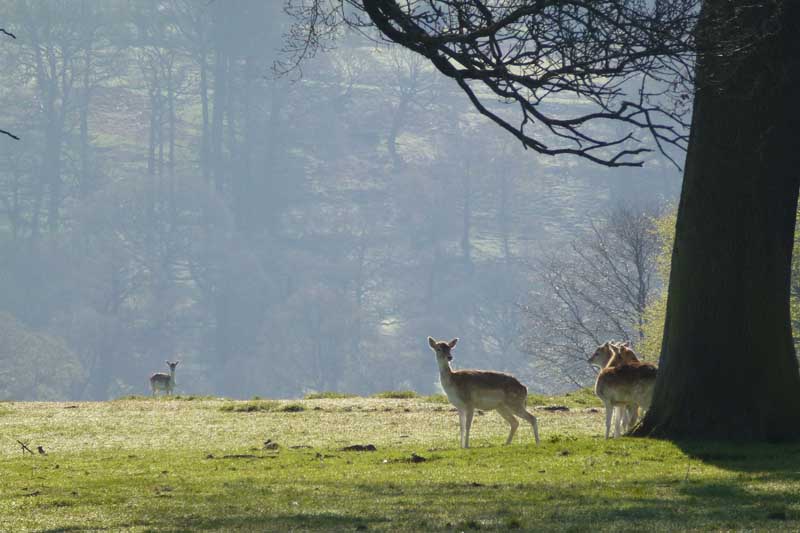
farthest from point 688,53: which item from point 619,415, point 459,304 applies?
point 459,304

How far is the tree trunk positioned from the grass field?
30.5 inches

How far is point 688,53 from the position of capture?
14.8 m

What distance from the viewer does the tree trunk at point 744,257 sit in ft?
56.9

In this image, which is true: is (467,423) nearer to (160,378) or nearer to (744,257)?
(744,257)

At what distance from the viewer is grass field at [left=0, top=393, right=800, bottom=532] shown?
11766mm

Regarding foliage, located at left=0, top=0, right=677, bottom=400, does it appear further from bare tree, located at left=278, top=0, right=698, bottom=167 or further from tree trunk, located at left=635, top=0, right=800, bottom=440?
bare tree, located at left=278, top=0, right=698, bottom=167

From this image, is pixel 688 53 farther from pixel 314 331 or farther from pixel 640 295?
pixel 314 331

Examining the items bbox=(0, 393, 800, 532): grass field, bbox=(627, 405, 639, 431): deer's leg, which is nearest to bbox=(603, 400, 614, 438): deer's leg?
bbox=(627, 405, 639, 431): deer's leg

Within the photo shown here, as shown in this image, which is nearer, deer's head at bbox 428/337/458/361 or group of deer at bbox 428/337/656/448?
group of deer at bbox 428/337/656/448

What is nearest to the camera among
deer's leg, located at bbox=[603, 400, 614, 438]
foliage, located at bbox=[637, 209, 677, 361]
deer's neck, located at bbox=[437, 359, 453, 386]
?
deer's leg, located at bbox=[603, 400, 614, 438]

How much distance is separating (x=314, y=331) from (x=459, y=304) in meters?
21.7

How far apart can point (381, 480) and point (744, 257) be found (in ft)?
20.0

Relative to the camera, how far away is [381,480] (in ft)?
50.9

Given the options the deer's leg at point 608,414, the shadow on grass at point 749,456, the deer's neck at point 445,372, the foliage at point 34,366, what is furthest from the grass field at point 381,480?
the foliage at point 34,366
